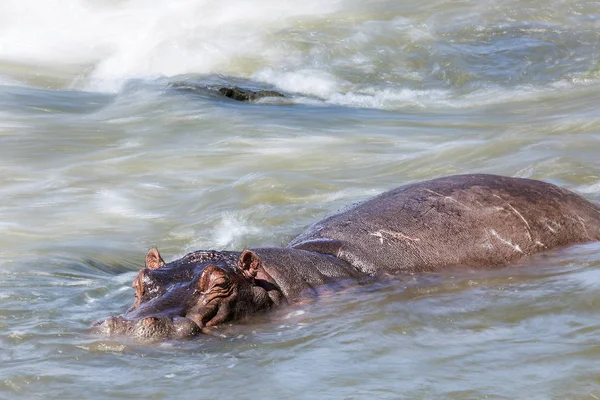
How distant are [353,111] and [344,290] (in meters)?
9.45

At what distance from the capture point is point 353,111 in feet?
50.4

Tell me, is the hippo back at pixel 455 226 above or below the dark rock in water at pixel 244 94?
below

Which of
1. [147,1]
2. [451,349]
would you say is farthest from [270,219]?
[147,1]

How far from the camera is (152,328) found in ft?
16.8

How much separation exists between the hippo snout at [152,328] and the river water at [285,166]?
0.07m

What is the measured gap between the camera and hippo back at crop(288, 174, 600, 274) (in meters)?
6.62

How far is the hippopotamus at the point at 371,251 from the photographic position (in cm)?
540

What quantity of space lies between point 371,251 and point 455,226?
623mm

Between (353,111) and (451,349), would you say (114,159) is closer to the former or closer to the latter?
(353,111)

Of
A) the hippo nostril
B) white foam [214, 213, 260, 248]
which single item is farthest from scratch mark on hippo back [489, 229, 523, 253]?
the hippo nostril

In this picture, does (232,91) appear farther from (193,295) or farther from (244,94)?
(193,295)

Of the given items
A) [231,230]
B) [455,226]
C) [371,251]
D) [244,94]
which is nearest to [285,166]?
[231,230]

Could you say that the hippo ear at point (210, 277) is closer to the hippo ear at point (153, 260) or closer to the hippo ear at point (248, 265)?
the hippo ear at point (248, 265)

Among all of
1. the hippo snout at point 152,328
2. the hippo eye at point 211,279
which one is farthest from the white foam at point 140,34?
the hippo snout at point 152,328
